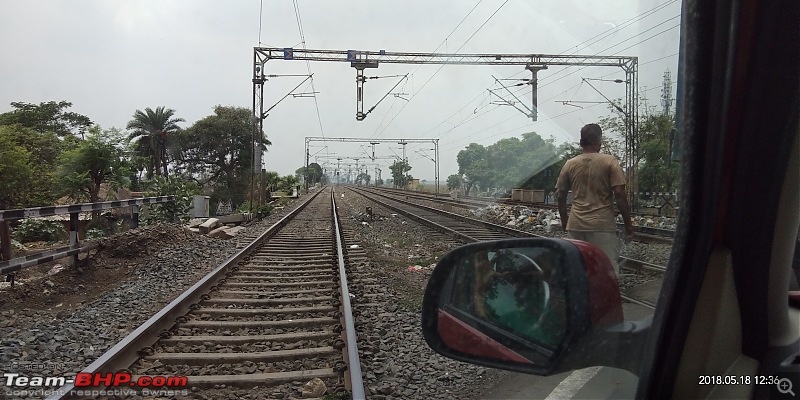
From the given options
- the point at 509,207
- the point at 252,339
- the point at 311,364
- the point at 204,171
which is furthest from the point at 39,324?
the point at 204,171

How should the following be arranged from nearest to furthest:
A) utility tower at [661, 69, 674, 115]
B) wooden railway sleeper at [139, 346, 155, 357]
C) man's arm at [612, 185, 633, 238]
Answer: utility tower at [661, 69, 674, 115] → man's arm at [612, 185, 633, 238] → wooden railway sleeper at [139, 346, 155, 357]

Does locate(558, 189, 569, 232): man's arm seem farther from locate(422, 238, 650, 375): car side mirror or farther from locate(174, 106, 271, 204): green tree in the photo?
locate(174, 106, 271, 204): green tree

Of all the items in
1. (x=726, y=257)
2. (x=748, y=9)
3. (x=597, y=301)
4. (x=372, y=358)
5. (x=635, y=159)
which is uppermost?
(x=748, y=9)

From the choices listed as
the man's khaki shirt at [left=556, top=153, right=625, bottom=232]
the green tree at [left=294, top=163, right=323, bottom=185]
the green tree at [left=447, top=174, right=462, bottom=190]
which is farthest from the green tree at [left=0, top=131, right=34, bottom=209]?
the green tree at [left=294, top=163, right=323, bottom=185]

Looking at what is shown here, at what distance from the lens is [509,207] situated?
18844 mm

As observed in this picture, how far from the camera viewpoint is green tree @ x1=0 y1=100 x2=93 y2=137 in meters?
39.6

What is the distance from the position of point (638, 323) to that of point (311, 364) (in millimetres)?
3116

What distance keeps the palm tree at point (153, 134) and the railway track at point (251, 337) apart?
1626 inches

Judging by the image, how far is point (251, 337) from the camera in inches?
194

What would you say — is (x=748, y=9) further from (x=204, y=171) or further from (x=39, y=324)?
(x=204, y=171)

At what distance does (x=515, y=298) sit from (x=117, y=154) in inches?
898

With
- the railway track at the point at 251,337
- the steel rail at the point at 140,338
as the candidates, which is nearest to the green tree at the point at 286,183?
the railway track at the point at 251,337

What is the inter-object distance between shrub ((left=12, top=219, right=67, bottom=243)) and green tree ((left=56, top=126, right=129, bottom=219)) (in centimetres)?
218

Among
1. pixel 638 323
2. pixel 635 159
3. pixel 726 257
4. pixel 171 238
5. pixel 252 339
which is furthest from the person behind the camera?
pixel 171 238
